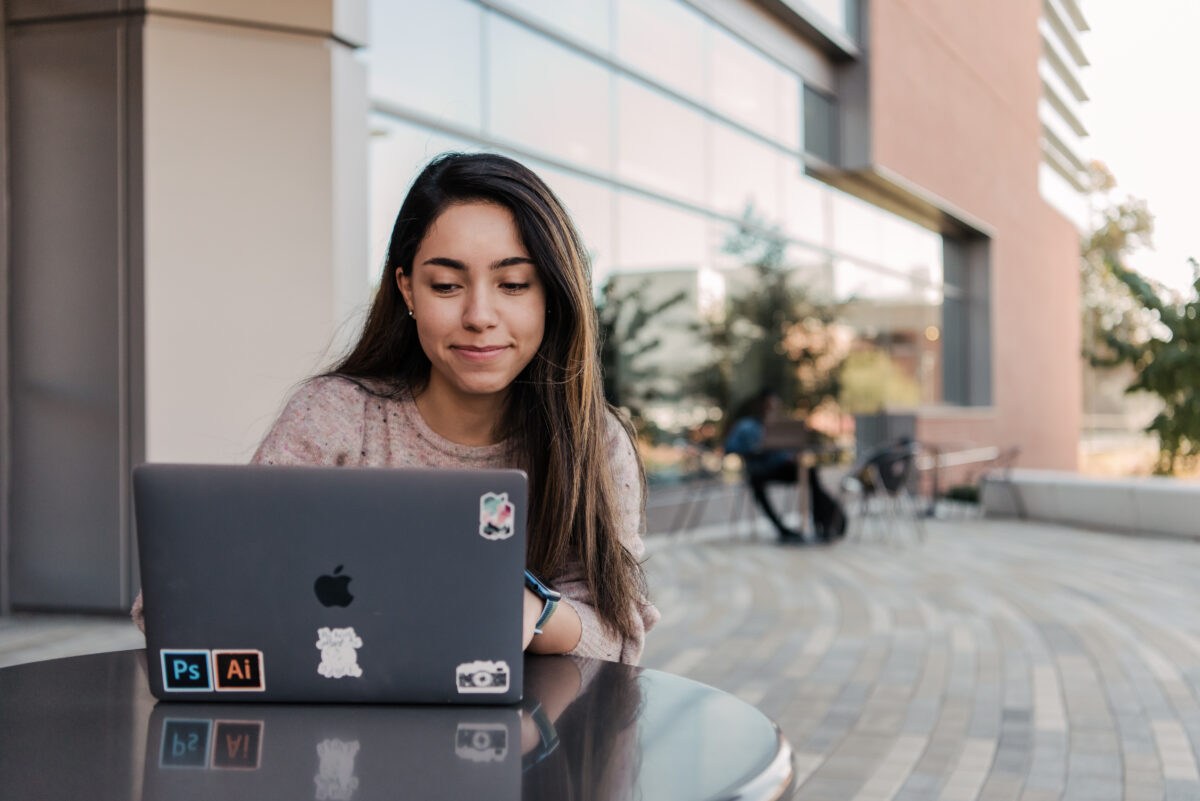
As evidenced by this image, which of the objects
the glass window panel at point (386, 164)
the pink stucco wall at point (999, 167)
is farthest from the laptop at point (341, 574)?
the pink stucco wall at point (999, 167)

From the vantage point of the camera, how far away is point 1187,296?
48.7ft

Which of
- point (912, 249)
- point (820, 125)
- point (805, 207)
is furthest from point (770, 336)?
point (912, 249)

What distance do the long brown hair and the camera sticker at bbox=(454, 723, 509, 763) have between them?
17.5 inches

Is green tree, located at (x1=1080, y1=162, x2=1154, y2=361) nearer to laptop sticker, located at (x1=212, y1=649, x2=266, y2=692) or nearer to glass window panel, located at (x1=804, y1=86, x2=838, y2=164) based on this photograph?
glass window panel, located at (x1=804, y1=86, x2=838, y2=164)

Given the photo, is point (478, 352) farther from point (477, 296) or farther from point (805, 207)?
point (805, 207)

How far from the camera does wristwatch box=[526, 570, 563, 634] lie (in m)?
1.25

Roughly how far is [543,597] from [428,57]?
5985 mm

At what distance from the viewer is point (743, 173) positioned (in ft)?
36.7

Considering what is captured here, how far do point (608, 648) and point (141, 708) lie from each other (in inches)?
23.3

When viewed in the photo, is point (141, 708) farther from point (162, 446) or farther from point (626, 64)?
point (626, 64)

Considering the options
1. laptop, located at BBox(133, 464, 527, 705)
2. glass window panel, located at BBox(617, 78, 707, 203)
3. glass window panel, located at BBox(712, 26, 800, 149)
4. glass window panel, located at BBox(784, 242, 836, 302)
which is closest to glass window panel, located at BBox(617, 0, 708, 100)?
glass window panel, located at BBox(617, 78, 707, 203)

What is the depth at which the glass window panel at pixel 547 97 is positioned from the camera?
24.4ft

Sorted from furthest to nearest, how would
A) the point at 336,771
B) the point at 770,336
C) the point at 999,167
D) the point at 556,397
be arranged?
1. the point at 999,167
2. the point at 770,336
3. the point at 556,397
4. the point at 336,771

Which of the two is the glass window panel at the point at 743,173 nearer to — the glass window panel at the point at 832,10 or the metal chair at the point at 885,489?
the glass window panel at the point at 832,10
